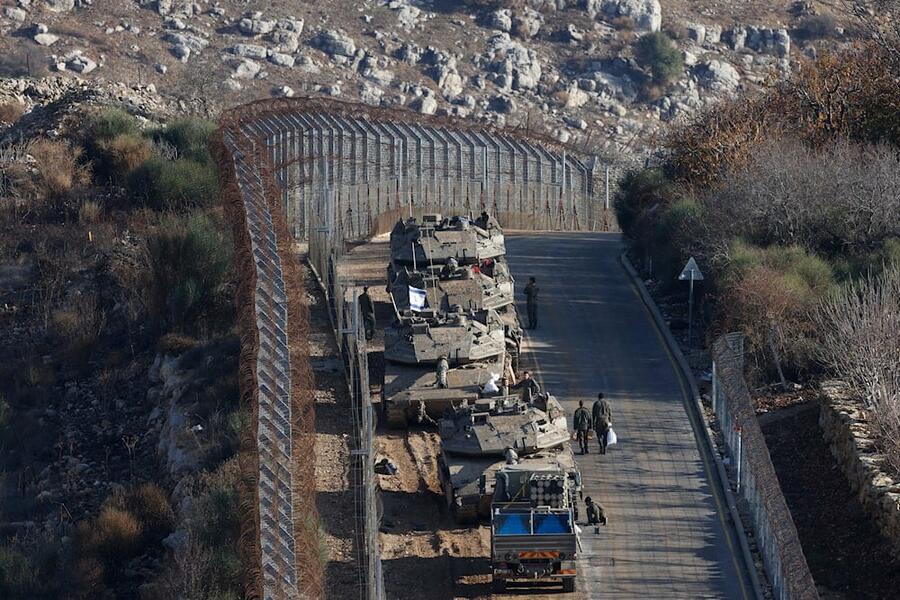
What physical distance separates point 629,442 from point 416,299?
681 cm

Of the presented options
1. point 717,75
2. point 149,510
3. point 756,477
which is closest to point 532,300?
point 149,510

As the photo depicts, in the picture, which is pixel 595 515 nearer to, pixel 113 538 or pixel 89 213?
pixel 113 538

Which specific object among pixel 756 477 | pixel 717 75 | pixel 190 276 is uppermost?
pixel 756 477

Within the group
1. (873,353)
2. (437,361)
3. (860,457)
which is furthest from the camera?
(437,361)

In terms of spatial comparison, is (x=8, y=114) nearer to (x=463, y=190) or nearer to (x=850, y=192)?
(x=463, y=190)

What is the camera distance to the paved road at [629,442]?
102ft

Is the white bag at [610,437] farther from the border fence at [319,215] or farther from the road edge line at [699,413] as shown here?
the border fence at [319,215]

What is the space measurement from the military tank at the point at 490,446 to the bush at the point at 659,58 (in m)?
71.7

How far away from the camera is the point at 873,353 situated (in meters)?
35.3

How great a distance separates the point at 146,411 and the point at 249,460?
1713 cm

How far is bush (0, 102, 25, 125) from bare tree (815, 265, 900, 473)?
135ft

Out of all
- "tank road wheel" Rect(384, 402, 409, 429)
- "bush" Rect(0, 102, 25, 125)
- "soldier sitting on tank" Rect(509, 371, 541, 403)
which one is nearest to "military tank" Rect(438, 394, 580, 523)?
"soldier sitting on tank" Rect(509, 371, 541, 403)

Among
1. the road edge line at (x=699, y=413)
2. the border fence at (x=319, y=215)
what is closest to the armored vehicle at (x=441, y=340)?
the border fence at (x=319, y=215)

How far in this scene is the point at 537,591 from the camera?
30188 millimetres
